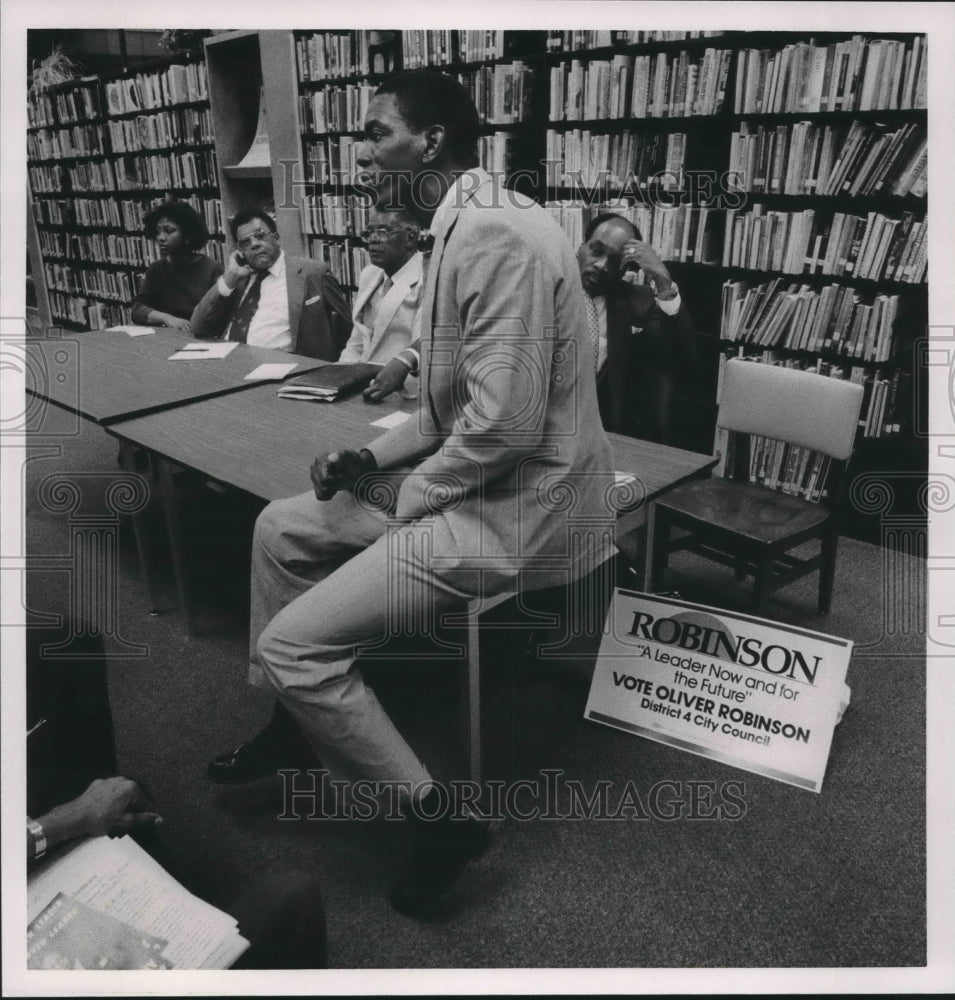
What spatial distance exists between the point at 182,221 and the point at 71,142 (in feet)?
5.37

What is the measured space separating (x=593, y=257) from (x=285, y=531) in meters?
1.81

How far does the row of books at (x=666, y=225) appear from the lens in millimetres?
3098

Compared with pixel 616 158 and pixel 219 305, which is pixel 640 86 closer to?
pixel 616 158

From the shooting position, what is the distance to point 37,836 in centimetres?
110

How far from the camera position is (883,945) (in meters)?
1.42

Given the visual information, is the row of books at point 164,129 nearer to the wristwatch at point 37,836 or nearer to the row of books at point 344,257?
the row of books at point 344,257

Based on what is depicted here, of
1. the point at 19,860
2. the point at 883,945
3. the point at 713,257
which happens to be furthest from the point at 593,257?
the point at 19,860

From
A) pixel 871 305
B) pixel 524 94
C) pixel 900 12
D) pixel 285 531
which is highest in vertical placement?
pixel 524 94

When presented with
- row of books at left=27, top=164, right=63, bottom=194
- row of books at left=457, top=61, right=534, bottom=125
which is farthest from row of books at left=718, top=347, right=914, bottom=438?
row of books at left=27, top=164, right=63, bottom=194

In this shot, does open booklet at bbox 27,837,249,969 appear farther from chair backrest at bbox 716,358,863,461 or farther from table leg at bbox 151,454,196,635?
chair backrest at bbox 716,358,863,461

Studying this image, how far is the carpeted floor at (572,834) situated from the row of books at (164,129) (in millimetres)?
3149

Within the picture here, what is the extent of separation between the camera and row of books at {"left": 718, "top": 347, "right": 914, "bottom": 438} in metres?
2.79

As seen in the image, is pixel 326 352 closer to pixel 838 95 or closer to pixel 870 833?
pixel 838 95

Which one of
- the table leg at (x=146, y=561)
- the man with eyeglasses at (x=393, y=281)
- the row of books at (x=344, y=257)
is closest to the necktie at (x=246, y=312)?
the row of books at (x=344, y=257)
